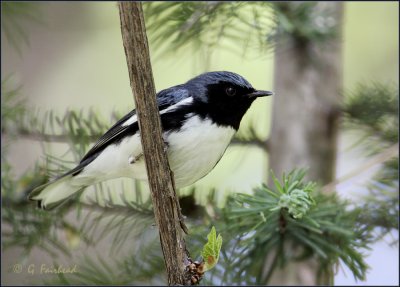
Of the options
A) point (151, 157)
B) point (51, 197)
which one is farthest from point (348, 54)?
point (151, 157)

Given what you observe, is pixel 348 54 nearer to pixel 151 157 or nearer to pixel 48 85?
pixel 48 85

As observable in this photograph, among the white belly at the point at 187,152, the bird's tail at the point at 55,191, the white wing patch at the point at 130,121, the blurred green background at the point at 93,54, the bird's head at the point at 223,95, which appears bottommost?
the bird's tail at the point at 55,191

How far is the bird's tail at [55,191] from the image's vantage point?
1.02 m

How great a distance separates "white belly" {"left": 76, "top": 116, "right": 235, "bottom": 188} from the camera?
35.3 inches

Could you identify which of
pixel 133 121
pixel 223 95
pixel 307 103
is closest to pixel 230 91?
pixel 223 95

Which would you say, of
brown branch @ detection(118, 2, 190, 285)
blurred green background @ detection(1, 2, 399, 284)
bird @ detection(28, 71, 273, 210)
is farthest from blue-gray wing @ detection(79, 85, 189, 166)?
blurred green background @ detection(1, 2, 399, 284)

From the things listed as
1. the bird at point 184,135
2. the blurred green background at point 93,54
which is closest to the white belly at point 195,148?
the bird at point 184,135

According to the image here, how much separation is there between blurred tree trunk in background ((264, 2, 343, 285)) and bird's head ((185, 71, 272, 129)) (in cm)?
37

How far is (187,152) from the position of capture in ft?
3.00

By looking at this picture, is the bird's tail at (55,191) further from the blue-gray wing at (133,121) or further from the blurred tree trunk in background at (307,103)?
the blurred tree trunk in background at (307,103)

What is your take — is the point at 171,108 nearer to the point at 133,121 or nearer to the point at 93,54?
the point at 133,121

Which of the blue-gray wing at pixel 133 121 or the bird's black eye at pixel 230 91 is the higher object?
the bird's black eye at pixel 230 91

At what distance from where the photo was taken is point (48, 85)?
238 cm

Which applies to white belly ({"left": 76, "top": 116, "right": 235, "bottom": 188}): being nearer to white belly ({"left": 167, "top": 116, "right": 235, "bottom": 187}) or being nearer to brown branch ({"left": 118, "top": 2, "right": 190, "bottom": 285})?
Answer: white belly ({"left": 167, "top": 116, "right": 235, "bottom": 187})
